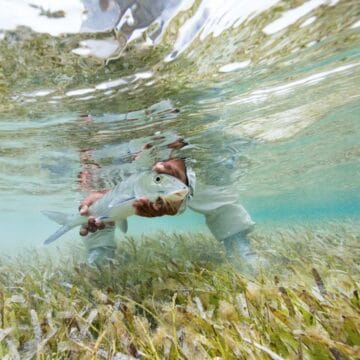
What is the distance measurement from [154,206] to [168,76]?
2.50 meters

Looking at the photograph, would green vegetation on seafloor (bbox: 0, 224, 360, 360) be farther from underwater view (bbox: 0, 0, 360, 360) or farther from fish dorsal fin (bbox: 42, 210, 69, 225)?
fish dorsal fin (bbox: 42, 210, 69, 225)

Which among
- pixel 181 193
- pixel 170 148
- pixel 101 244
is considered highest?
pixel 170 148

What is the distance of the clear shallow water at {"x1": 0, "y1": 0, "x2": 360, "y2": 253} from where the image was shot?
492 centimetres

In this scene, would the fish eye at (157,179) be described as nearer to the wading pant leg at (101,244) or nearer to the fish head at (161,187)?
the fish head at (161,187)

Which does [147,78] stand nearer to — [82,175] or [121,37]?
[121,37]

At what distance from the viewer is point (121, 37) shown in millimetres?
5055

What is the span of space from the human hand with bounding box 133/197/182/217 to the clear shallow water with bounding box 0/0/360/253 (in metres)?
2.30

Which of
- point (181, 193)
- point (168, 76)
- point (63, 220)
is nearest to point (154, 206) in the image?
point (181, 193)

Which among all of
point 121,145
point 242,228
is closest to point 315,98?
point 242,228

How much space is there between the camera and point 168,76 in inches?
264

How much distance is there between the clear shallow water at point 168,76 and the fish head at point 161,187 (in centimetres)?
201

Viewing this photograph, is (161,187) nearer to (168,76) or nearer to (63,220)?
(168,76)

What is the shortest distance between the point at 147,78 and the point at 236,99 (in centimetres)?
312

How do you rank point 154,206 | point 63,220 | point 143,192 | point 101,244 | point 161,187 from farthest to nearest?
point 101,244, point 63,220, point 154,206, point 143,192, point 161,187
